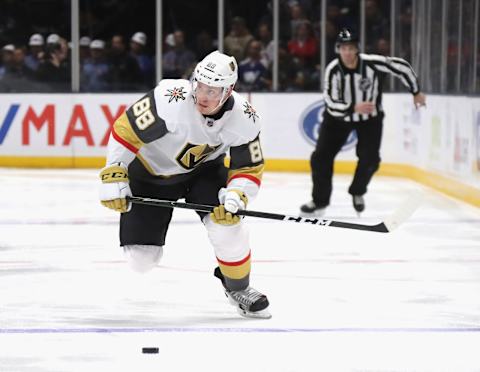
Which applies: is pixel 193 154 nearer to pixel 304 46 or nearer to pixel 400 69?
pixel 400 69

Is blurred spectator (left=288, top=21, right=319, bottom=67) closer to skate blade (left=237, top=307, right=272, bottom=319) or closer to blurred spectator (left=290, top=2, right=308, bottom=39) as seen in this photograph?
blurred spectator (left=290, top=2, right=308, bottom=39)

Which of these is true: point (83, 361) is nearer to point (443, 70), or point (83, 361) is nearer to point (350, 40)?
point (350, 40)

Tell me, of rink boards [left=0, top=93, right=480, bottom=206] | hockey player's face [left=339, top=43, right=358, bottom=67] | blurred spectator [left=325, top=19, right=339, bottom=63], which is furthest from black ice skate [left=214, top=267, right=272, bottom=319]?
blurred spectator [left=325, top=19, right=339, bottom=63]

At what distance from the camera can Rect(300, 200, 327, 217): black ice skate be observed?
8.11 m

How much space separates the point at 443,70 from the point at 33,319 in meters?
6.04

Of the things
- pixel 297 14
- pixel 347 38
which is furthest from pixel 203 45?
pixel 347 38

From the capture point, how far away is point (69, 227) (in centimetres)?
730

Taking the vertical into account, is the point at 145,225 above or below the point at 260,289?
above

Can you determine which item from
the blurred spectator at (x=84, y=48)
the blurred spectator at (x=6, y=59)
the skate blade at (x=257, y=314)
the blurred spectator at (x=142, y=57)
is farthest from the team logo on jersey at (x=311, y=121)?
the skate blade at (x=257, y=314)

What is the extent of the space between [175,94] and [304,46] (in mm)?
7711

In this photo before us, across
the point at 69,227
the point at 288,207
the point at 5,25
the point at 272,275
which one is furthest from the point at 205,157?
the point at 5,25

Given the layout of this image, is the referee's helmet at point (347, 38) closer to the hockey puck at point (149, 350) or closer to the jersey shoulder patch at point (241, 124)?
the jersey shoulder patch at point (241, 124)

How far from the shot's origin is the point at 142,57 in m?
12.1

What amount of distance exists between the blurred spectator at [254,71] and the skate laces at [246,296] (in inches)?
291
